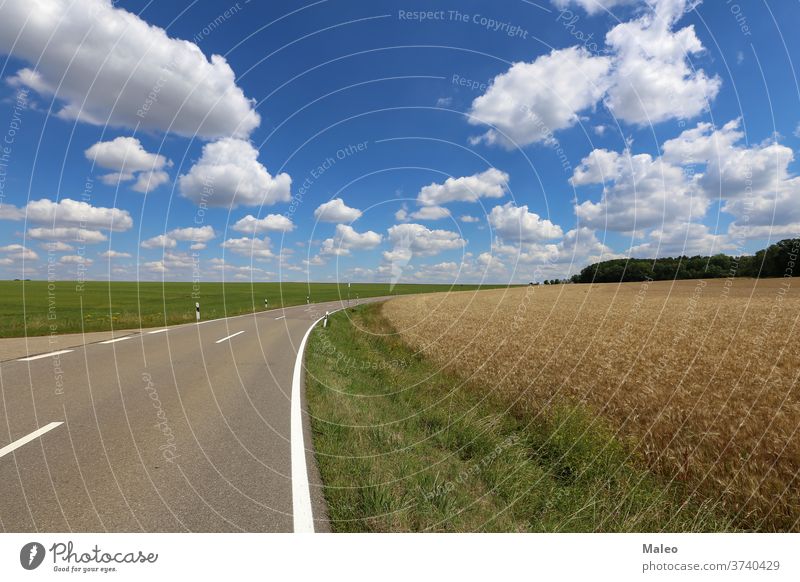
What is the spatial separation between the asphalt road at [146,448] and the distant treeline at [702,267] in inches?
2397

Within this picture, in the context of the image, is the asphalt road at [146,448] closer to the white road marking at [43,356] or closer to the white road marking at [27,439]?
the white road marking at [27,439]

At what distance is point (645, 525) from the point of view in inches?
160

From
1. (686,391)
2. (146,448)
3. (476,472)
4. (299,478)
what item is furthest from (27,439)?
(686,391)

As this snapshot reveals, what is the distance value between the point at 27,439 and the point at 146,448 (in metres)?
1.55

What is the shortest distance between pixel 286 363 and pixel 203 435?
236 inches

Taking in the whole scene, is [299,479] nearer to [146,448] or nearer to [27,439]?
[146,448]

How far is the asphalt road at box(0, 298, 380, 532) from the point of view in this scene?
3.47 m

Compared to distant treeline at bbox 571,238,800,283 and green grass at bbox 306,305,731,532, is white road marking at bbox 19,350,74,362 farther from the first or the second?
distant treeline at bbox 571,238,800,283

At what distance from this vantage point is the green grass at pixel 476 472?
12.3 ft

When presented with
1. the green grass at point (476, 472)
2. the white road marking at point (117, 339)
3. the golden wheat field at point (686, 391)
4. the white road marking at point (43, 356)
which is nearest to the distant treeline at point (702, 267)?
the golden wheat field at point (686, 391)

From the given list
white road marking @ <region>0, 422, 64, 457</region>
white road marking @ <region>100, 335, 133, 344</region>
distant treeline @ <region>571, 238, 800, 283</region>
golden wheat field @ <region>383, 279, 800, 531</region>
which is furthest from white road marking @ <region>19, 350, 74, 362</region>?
distant treeline @ <region>571, 238, 800, 283</region>

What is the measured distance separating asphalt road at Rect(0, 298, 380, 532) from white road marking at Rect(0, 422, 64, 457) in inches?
0.9
